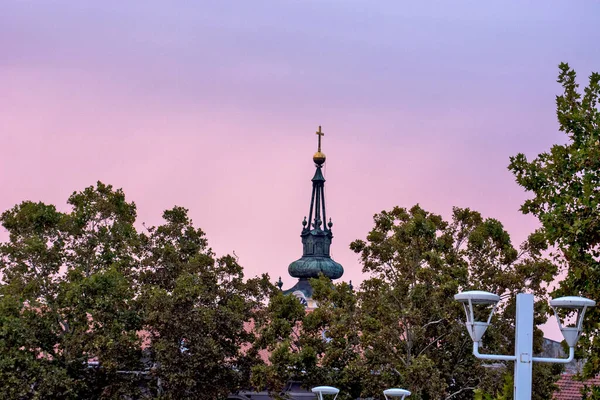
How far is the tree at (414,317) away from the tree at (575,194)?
10.1 metres

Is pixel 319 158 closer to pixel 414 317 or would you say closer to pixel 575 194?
pixel 414 317

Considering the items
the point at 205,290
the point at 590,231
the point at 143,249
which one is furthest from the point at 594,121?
the point at 143,249

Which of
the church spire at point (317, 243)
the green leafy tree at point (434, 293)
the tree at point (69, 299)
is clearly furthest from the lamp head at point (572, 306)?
the church spire at point (317, 243)

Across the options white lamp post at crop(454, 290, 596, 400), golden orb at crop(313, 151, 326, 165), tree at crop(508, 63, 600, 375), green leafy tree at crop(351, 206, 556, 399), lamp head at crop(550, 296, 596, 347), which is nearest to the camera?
white lamp post at crop(454, 290, 596, 400)

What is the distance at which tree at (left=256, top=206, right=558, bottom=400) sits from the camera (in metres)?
31.2

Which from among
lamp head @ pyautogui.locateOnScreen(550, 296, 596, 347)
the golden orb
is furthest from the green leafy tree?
the golden orb

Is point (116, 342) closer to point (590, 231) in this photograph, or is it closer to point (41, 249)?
point (41, 249)

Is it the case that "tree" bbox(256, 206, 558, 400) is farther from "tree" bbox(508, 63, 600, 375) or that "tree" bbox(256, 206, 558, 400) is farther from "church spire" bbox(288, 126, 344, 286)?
"church spire" bbox(288, 126, 344, 286)

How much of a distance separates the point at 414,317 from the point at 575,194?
11.4 metres

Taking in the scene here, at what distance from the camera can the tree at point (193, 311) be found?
32.6 m

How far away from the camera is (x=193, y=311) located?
33250mm

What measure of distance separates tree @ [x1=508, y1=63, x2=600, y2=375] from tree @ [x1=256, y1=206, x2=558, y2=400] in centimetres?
1007

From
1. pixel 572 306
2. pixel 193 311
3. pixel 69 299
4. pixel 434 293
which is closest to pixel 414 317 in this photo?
pixel 434 293

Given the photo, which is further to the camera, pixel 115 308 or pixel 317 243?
pixel 317 243
